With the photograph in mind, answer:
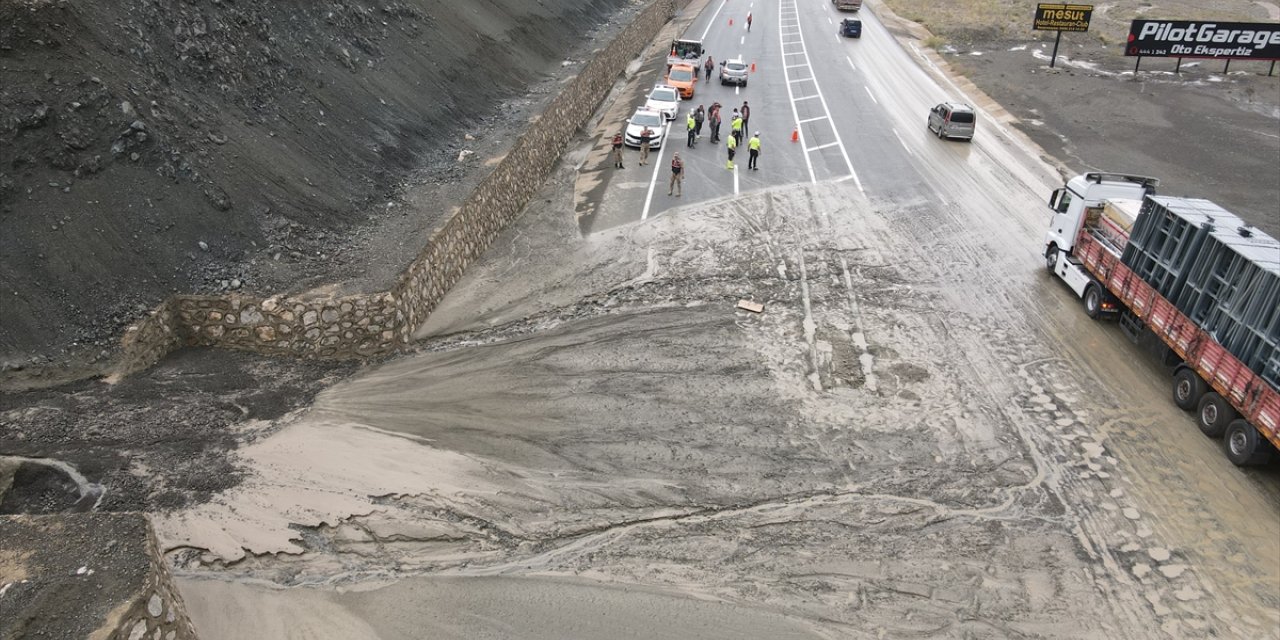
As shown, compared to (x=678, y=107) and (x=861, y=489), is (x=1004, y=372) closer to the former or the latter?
(x=861, y=489)

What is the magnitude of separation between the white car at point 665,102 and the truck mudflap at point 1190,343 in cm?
1614

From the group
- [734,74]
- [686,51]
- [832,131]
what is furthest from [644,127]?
[686,51]

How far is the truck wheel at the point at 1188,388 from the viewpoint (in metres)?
13.2

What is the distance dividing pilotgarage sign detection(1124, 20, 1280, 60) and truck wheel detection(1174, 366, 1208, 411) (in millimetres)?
32046

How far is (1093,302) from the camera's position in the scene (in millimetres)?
16531

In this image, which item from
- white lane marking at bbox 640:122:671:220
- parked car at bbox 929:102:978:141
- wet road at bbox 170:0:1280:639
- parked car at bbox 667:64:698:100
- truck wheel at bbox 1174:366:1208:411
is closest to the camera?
wet road at bbox 170:0:1280:639

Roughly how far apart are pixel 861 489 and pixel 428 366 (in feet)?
25.8

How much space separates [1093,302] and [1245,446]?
512 centimetres

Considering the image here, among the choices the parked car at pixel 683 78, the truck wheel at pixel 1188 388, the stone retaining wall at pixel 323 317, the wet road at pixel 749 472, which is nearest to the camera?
the wet road at pixel 749 472

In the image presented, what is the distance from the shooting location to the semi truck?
11812 mm

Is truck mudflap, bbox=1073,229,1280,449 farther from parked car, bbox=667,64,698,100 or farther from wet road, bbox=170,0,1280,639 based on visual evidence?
parked car, bbox=667,64,698,100

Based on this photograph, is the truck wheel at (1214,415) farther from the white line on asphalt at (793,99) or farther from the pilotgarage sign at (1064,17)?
the pilotgarage sign at (1064,17)

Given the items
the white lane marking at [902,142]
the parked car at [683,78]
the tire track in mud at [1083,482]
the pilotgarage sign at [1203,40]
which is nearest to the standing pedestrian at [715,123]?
the parked car at [683,78]

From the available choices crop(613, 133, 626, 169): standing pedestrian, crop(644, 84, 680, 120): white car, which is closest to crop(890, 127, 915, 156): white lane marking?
crop(644, 84, 680, 120): white car
